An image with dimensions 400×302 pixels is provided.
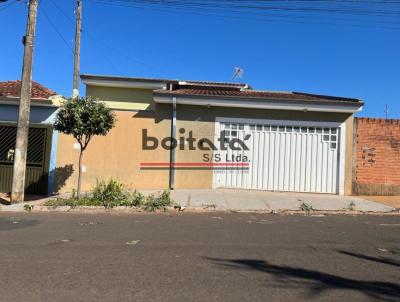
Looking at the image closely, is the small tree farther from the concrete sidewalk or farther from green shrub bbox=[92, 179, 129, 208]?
the concrete sidewalk

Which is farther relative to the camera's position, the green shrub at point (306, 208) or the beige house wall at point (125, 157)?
the beige house wall at point (125, 157)

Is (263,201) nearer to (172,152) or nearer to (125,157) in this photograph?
(172,152)

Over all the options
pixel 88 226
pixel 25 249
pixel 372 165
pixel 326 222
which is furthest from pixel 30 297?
pixel 372 165

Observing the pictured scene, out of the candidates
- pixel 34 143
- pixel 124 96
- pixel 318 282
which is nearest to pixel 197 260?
pixel 318 282

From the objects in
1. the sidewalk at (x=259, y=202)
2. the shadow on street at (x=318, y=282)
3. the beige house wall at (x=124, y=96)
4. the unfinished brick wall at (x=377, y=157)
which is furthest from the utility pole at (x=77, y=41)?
the shadow on street at (x=318, y=282)

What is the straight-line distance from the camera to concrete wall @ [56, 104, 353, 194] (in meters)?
15.2

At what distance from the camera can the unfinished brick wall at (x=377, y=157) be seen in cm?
1512

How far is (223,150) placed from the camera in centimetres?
1533

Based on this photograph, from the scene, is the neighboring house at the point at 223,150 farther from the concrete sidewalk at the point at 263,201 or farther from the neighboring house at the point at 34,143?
the concrete sidewalk at the point at 263,201

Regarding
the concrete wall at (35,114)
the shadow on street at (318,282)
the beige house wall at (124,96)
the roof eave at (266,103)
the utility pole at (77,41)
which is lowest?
the shadow on street at (318,282)

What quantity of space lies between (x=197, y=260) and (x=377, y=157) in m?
10.7

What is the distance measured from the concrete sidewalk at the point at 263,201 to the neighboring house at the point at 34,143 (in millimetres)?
4350

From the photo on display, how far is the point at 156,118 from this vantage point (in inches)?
603

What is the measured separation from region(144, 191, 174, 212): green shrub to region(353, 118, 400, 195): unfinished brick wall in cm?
664
